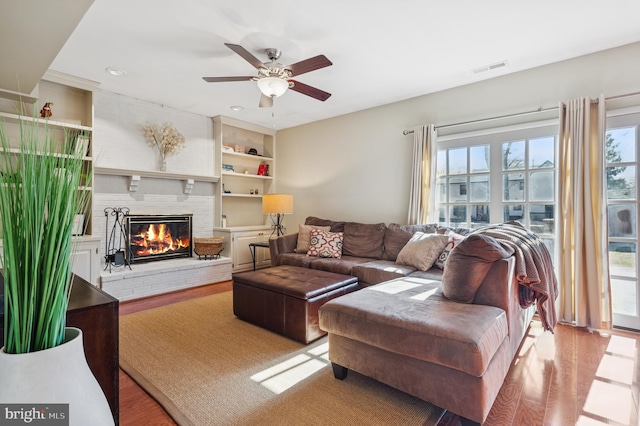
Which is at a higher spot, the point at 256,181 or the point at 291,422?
the point at 256,181

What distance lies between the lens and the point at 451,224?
3877 millimetres

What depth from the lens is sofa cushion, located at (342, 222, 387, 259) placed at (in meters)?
4.02

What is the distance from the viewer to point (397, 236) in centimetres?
385

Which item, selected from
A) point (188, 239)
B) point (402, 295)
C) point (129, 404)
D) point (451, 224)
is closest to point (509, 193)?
point (451, 224)

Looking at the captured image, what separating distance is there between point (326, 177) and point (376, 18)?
2.82 m

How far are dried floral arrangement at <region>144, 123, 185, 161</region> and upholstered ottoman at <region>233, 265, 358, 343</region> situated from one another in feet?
7.94

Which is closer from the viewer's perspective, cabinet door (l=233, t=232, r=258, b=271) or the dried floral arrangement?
the dried floral arrangement

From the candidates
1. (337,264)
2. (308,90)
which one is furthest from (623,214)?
(308,90)

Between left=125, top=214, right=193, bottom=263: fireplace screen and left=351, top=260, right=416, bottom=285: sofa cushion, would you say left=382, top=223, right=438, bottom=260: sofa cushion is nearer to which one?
left=351, top=260, right=416, bottom=285: sofa cushion

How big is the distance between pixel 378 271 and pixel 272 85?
6.70 feet

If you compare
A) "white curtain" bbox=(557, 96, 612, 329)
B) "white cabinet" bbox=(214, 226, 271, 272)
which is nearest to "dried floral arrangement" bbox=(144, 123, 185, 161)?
"white cabinet" bbox=(214, 226, 271, 272)

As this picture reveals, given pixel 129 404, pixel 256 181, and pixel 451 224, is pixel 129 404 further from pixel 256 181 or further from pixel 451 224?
pixel 256 181

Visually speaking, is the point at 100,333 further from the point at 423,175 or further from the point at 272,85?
the point at 423,175

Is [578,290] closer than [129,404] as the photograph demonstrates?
No
